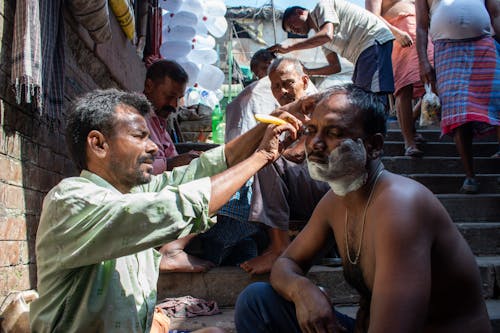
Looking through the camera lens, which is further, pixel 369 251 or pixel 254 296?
pixel 254 296

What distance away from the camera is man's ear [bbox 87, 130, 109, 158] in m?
1.90

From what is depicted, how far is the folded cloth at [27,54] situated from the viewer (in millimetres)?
2564

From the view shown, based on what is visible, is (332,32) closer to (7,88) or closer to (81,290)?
(7,88)

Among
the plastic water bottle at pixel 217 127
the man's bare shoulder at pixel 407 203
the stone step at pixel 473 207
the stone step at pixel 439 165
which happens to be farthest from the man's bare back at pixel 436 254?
the plastic water bottle at pixel 217 127

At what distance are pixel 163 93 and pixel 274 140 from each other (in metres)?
2.25

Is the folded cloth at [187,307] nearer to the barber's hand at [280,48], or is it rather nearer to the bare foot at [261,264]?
the bare foot at [261,264]

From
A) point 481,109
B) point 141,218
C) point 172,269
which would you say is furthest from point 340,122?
point 481,109

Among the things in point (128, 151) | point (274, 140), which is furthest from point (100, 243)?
point (274, 140)

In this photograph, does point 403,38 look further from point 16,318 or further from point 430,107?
point 16,318

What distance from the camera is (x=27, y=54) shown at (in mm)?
2613

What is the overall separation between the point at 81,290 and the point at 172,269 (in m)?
1.46

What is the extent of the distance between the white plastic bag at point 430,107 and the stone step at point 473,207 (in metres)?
1.00

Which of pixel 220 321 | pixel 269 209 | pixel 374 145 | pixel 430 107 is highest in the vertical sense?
pixel 430 107

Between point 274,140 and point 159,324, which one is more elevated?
point 274,140
